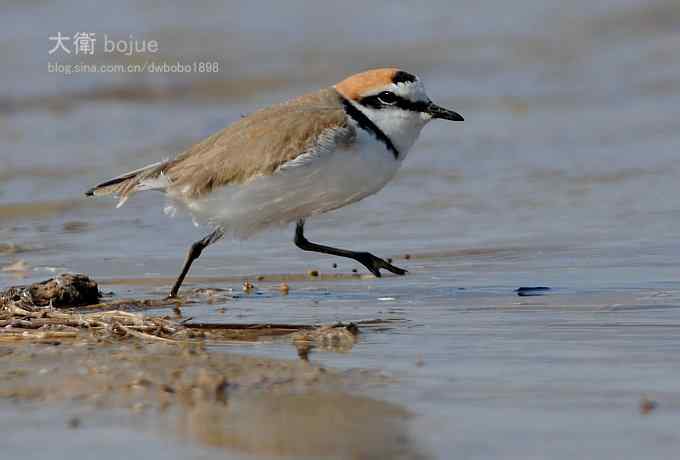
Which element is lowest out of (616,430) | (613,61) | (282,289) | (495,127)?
(616,430)

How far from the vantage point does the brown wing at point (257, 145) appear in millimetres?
6203

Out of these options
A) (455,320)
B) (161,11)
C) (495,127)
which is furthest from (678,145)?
(161,11)

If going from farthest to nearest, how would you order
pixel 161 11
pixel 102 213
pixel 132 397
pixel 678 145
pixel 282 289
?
pixel 161 11 < pixel 678 145 < pixel 102 213 < pixel 282 289 < pixel 132 397

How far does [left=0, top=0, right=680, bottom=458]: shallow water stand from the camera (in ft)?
14.7

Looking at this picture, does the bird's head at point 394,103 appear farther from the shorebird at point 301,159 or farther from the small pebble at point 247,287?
the small pebble at point 247,287

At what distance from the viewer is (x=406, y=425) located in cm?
395

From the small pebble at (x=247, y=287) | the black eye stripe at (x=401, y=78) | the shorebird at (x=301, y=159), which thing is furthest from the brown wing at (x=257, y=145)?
the small pebble at (x=247, y=287)

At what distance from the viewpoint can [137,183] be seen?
6.71 metres

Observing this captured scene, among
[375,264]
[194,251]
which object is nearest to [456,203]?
[375,264]

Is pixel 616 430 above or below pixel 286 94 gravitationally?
below

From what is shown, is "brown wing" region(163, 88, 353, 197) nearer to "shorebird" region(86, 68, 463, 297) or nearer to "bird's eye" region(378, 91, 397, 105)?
"shorebird" region(86, 68, 463, 297)

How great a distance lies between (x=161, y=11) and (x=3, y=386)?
1389 cm

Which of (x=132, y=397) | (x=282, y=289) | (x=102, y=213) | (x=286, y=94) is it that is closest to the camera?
(x=132, y=397)

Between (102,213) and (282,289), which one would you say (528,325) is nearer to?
(282,289)
